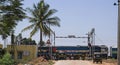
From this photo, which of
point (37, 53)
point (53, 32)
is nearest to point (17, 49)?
point (37, 53)

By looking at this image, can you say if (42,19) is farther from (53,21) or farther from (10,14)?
(10,14)

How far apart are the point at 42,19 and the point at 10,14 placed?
3125cm

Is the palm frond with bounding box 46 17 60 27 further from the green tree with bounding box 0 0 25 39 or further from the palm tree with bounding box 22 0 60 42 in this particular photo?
the green tree with bounding box 0 0 25 39

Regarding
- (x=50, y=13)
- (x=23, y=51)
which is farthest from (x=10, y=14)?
(x=23, y=51)

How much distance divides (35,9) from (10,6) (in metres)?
31.6

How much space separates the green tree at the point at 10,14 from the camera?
127ft

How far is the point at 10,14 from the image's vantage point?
1567 inches

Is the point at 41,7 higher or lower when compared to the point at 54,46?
higher

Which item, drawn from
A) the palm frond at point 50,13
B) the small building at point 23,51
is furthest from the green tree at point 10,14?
the small building at point 23,51

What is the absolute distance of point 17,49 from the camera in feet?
251

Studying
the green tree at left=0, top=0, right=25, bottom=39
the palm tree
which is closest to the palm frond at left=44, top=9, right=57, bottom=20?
the palm tree

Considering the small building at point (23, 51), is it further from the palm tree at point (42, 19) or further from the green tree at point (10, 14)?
the green tree at point (10, 14)

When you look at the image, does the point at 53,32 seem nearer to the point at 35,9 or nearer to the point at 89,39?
the point at 35,9

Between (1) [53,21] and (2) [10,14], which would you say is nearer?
(2) [10,14]
